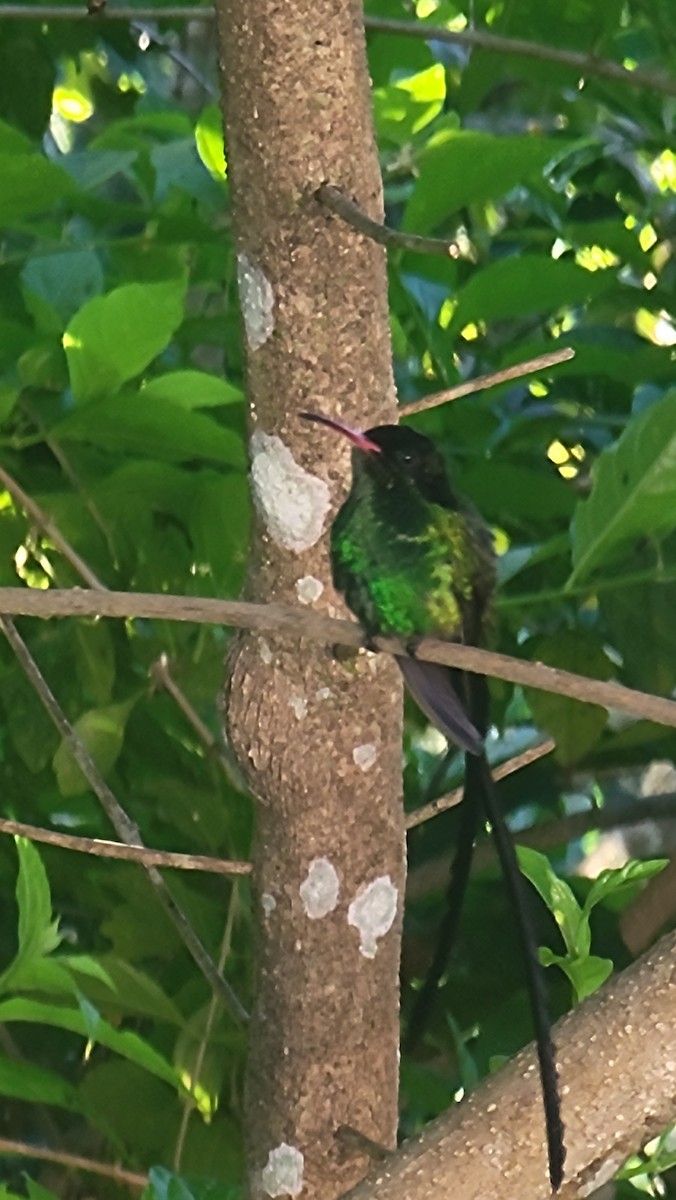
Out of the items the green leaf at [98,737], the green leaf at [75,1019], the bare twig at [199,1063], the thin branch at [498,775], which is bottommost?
the bare twig at [199,1063]

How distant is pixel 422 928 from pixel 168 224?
0.66 metres

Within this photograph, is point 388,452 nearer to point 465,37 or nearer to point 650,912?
point 465,37

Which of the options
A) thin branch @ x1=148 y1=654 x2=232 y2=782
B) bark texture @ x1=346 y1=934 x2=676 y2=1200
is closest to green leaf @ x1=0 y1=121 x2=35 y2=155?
thin branch @ x1=148 y1=654 x2=232 y2=782

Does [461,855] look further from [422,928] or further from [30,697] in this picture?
[422,928]

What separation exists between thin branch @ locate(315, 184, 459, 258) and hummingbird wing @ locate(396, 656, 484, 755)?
19 cm

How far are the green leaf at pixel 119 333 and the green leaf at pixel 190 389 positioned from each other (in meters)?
0.01

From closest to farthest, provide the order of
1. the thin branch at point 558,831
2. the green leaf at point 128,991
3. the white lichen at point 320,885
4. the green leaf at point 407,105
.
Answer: the white lichen at point 320,885 < the green leaf at point 128,991 < the green leaf at point 407,105 < the thin branch at point 558,831

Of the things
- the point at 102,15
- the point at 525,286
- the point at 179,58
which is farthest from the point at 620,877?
the point at 179,58

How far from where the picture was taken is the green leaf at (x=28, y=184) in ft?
2.46

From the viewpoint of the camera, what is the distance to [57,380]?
2.82 ft

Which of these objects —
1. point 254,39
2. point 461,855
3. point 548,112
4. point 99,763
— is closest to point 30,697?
point 99,763

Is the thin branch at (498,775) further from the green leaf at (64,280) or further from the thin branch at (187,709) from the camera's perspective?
the green leaf at (64,280)

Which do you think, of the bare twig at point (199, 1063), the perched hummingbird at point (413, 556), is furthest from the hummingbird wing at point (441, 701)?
the bare twig at point (199, 1063)

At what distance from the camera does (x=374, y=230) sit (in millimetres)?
635
